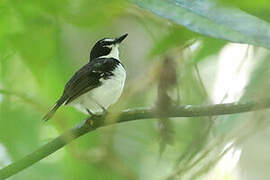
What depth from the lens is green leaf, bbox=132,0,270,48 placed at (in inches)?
21.7

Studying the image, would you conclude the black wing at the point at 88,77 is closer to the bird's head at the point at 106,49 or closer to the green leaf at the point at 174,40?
the bird's head at the point at 106,49

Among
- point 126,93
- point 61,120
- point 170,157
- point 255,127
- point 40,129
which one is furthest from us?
point 170,157

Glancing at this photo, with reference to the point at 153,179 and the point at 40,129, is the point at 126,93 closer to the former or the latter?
the point at 40,129

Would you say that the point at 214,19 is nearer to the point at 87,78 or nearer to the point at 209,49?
the point at 209,49

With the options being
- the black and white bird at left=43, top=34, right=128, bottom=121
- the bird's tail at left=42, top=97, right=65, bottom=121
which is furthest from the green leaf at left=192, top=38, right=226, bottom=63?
the black and white bird at left=43, top=34, right=128, bottom=121

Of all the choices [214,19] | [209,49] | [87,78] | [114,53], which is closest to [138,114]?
[209,49]

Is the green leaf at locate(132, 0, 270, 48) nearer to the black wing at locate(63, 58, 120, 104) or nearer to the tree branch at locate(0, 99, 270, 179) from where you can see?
the tree branch at locate(0, 99, 270, 179)

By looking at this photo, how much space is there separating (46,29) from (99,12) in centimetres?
13

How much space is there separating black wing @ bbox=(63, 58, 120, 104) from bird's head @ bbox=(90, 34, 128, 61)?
9.4 inches

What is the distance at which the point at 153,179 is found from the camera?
9.67 ft

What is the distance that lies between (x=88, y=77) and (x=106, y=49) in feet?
2.12

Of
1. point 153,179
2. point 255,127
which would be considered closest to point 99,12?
point 255,127

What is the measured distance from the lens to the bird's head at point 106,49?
292cm

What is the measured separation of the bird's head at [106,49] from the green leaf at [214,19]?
2.23m
